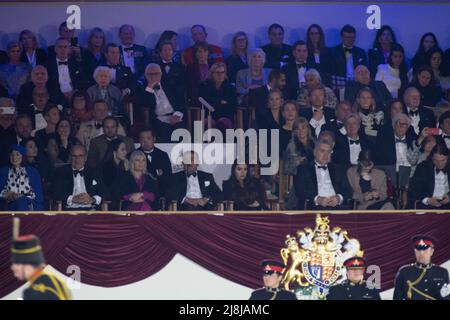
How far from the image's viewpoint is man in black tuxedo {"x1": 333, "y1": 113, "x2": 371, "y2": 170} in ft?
33.6

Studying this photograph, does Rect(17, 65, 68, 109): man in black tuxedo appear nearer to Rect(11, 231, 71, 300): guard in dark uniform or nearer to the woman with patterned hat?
the woman with patterned hat

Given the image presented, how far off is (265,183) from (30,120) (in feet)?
8.70

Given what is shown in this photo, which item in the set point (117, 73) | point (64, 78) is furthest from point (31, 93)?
point (117, 73)

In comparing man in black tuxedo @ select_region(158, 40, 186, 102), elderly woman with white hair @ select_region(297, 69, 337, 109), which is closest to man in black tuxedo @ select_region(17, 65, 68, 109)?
man in black tuxedo @ select_region(158, 40, 186, 102)

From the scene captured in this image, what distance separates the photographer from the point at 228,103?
33.5ft

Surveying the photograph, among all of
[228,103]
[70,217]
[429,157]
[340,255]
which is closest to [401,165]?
[429,157]

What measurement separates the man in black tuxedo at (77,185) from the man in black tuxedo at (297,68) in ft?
7.65

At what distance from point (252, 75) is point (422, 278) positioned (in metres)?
2.83

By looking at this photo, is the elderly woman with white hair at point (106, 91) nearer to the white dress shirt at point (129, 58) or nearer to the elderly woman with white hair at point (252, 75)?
the white dress shirt at point (129, 58)

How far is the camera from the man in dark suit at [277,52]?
10258mm

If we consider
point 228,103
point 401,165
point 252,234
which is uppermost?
point 228,103

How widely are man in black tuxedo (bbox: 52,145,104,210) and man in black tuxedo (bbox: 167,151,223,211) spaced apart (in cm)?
81

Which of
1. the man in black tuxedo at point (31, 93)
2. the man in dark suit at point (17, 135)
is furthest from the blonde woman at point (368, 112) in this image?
Result: the man in dark suit at point (17, 135)
